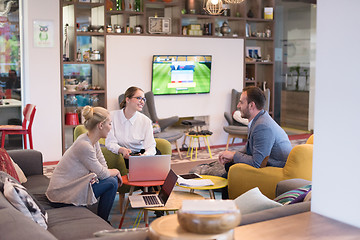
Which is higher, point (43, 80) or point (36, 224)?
point (43, 80)

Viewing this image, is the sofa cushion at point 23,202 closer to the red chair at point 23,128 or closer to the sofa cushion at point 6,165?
the sofa cushion at point 6,165

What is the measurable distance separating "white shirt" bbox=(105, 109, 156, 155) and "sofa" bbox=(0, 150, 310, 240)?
2.75 ft

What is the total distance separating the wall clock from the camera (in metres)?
8.89

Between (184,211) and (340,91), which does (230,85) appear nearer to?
(340,91)

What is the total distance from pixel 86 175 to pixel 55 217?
1.66ft

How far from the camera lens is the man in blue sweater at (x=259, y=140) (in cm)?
488

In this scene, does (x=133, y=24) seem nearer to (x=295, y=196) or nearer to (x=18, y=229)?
(x=295, y=196)

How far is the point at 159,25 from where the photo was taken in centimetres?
897

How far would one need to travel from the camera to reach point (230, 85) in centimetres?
988

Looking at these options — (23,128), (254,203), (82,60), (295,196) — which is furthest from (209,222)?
(82,60)

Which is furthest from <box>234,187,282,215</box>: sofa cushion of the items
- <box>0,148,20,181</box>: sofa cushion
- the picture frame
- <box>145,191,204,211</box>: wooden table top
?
the picture frame

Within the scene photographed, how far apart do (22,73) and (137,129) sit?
10.6 ft

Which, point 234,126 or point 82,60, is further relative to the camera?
point 234,126

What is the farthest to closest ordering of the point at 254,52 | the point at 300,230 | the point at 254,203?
the point at 254,52 → the point at 254,203 → the point at 300,230
